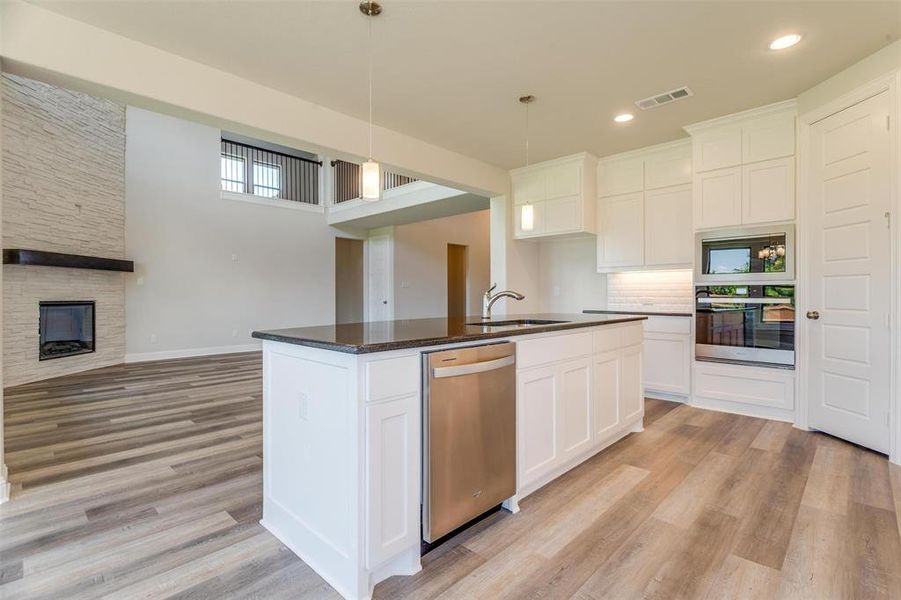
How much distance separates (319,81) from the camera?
315cm

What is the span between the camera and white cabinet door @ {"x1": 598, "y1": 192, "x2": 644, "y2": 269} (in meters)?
4.70

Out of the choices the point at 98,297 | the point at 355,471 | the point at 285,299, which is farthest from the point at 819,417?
the point at 98,297

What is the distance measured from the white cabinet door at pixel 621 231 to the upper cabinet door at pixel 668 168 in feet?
0.65

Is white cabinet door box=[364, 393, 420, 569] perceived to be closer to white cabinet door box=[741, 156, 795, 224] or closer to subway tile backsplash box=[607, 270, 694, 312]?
white cabinet door box=[741, 156, 795, 224]

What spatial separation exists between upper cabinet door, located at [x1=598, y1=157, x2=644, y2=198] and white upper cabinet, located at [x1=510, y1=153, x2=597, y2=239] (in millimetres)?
98

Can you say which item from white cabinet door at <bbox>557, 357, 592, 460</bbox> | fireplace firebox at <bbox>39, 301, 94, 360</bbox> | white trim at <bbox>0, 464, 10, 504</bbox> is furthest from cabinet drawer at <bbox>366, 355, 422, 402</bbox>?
fireplace firebox at <bbox>39, 301, 94, 360</bbox>

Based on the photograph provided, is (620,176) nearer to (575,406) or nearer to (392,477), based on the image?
(575,406)

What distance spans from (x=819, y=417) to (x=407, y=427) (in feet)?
11.4

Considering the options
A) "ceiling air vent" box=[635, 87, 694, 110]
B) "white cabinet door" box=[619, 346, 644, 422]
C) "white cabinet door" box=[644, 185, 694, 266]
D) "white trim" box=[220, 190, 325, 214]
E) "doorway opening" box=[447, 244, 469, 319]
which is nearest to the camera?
"white cabinet door" box=[619, 346, 644, 422]

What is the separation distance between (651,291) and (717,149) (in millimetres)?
1630

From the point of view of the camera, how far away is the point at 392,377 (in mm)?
1590

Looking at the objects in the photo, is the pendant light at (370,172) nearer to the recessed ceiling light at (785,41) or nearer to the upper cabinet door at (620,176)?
the recessed ceiling light at (785,41)

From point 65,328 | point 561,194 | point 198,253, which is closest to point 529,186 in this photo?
point 561,194

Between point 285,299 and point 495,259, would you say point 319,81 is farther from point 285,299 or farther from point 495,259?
point 285,299
